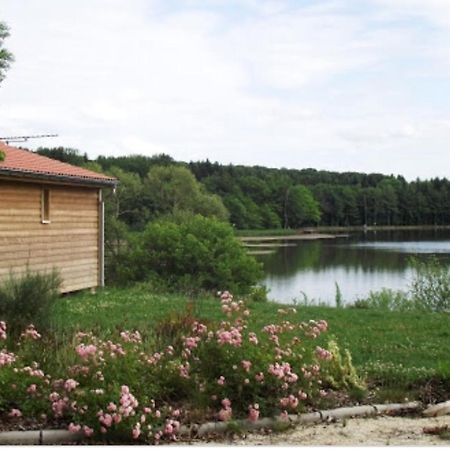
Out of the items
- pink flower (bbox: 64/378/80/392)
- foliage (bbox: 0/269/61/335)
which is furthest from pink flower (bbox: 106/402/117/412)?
foliage (bbox: 0/269/61/335)

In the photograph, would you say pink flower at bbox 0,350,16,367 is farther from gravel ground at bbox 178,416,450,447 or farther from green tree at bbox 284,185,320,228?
green tree at bbox 284,185,320,228

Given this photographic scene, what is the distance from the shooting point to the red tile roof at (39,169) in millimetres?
16609

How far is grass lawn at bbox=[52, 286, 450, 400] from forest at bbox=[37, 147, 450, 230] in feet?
130

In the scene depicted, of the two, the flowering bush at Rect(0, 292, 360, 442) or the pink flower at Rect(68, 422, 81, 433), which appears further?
the flowering bush at Rect(0, 292, 360, 442)

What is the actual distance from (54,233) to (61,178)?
1.35m

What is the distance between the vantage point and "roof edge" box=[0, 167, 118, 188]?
16.4 meters

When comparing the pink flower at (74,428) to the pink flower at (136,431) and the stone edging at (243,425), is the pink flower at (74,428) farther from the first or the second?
the pink flower at (136,431)

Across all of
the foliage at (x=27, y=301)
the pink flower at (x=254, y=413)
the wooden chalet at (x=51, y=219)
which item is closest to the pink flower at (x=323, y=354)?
the pink flower at (x=254, y=413)

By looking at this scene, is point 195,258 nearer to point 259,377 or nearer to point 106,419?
point 259,377

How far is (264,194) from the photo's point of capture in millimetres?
120938

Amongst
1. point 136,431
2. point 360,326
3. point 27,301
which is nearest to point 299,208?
point 360,326

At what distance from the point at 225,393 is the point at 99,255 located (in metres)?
14.7

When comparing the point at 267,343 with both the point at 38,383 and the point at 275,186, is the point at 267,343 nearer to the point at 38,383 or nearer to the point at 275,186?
the point at 38,383

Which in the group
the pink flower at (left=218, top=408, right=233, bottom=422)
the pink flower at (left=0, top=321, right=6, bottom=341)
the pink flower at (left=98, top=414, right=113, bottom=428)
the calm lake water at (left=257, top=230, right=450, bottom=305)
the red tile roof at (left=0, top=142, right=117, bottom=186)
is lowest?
the calm lake water at (left=257, top=230, right=450, bottom=305)
